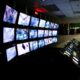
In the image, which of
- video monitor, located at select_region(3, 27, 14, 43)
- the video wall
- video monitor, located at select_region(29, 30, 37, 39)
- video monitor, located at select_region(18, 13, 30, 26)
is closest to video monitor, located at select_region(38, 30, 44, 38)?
the video wall

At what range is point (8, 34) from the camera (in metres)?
3.45

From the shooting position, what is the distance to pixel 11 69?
2139 millimetres

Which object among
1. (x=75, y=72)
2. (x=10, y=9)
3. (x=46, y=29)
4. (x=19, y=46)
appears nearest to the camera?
(x=75, y=72)

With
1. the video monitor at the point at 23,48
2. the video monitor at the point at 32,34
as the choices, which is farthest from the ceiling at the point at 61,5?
the video monitor at the point at 23,48

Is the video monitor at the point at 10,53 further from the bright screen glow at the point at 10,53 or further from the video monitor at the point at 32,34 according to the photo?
the video monitor at the point at 32,34

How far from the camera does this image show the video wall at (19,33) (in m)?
3.33

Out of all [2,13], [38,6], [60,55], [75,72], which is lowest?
[75,72]

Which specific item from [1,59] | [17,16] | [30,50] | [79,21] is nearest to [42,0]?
[30,50]

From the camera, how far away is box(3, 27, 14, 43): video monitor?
323cm

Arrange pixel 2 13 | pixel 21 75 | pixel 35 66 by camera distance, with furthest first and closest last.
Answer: pixel 2 13 < pixel 35 66 < pixel 21 75

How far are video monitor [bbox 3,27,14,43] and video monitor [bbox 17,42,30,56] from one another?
0.49 meters

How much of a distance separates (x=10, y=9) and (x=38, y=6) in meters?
4.75

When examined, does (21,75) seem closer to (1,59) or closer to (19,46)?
(1,59)

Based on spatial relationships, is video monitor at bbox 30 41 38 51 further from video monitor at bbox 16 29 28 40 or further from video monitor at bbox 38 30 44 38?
video monitor at bbox 38 30 44 38
